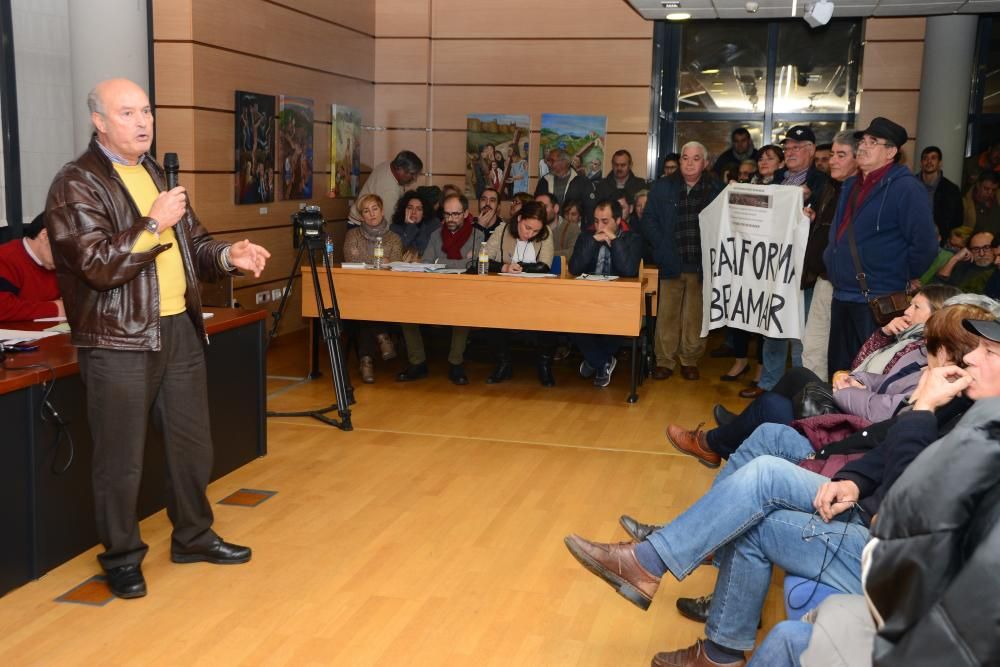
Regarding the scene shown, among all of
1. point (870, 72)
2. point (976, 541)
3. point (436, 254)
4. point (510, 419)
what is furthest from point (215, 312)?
point (870, 72)

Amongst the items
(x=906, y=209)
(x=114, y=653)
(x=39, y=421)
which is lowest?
(x=114, y=653)

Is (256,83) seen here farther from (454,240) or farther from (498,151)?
(498,151)

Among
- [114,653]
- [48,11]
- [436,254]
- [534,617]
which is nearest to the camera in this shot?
[114,653]

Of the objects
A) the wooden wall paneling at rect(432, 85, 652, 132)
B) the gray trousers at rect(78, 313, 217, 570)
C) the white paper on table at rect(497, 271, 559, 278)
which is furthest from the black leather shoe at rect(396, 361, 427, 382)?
the wooden wall paneling at rect(432, 85, 652, 132)

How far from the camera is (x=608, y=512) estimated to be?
14.2 feet

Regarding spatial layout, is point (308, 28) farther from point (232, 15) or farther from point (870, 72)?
point (870, 72)

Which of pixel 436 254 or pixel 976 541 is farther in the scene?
pixel 436 254

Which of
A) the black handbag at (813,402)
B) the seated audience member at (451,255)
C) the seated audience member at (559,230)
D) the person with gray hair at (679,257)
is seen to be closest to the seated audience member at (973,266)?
the person with gray hair at (679,257)

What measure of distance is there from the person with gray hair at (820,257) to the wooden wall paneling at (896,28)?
387cm

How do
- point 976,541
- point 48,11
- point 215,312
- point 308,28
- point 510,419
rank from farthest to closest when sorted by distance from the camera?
point 308,28
point 48,11
point 510,419
point 215,312
point 976,541

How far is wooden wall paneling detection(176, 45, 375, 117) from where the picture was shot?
719cm

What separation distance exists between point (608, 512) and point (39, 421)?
2.22 metres

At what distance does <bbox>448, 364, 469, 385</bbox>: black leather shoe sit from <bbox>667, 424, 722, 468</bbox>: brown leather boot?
3.00m

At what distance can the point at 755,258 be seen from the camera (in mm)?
6488
